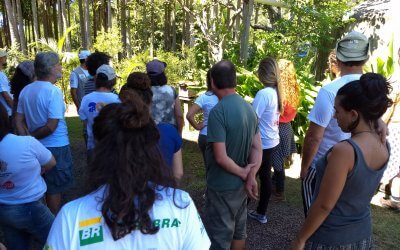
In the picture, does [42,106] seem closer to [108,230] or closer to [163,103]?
[163,103]

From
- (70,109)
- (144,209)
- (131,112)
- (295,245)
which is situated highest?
(131,112)

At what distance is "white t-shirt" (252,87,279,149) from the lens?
3.79 meters

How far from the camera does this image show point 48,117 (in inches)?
135

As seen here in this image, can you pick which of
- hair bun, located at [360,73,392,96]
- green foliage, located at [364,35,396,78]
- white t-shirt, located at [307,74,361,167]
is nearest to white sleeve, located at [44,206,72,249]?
hair bun, located at [360,73,392,96]

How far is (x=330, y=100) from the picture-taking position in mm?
2686

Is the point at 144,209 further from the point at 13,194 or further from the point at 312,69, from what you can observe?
the point at 312,69

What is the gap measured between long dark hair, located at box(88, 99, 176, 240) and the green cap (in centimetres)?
194

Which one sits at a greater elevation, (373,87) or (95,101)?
(373,87)

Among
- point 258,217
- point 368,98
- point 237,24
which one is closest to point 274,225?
point 258,217

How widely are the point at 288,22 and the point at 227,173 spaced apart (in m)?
7.45

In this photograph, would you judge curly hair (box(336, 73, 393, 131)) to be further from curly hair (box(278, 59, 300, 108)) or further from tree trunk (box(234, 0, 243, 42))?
tree trunk (box(234, 0, 243, 42))

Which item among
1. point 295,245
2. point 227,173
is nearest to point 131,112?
point 295,245

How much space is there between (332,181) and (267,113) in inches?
83.8

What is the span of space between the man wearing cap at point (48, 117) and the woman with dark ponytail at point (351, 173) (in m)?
2.50
